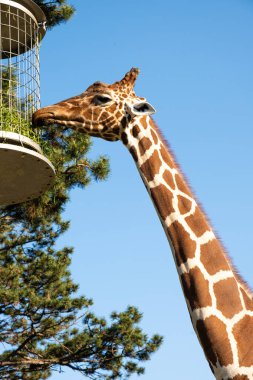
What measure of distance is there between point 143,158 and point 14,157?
1.79 m

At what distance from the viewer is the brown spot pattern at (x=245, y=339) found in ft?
19.0

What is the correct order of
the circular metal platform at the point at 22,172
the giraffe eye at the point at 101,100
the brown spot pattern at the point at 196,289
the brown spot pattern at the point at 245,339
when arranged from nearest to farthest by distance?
the brown spot pattern at the point at 245,339 → the brown spot pattern at the point at 196,289 → the giraffe eye at the point at 101,100 → the circular metal platform at the point at 22,172

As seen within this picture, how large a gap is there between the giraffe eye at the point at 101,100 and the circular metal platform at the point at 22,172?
123 cm

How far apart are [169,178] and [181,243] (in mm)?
592

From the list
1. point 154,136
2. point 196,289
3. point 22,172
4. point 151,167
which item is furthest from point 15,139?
point 196,289

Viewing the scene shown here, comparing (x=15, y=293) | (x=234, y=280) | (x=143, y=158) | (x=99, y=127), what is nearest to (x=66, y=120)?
(x=99, y=127)

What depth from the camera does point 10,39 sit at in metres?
9.08

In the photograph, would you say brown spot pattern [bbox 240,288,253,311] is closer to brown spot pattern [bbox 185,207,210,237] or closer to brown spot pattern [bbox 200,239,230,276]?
brown spot pattern [bbox 200,239,230,276]

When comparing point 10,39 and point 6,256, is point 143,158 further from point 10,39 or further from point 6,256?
point 6,256

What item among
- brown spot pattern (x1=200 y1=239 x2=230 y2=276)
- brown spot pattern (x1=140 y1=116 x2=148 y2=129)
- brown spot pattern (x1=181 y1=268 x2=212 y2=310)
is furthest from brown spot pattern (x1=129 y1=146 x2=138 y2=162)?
brown spot pattern (x1=181 y1=268 x2=212 y2=310)

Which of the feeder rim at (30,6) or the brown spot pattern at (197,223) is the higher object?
the feeder rim at (30,6)

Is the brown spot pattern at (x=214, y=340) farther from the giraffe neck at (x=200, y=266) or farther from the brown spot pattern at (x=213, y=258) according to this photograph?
the brown spot pattern at (x=213, y=258)

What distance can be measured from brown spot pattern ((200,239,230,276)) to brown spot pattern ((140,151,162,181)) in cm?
72

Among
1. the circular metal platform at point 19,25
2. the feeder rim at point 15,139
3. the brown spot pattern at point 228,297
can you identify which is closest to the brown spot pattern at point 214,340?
the brown spot pattern at point 228,297
